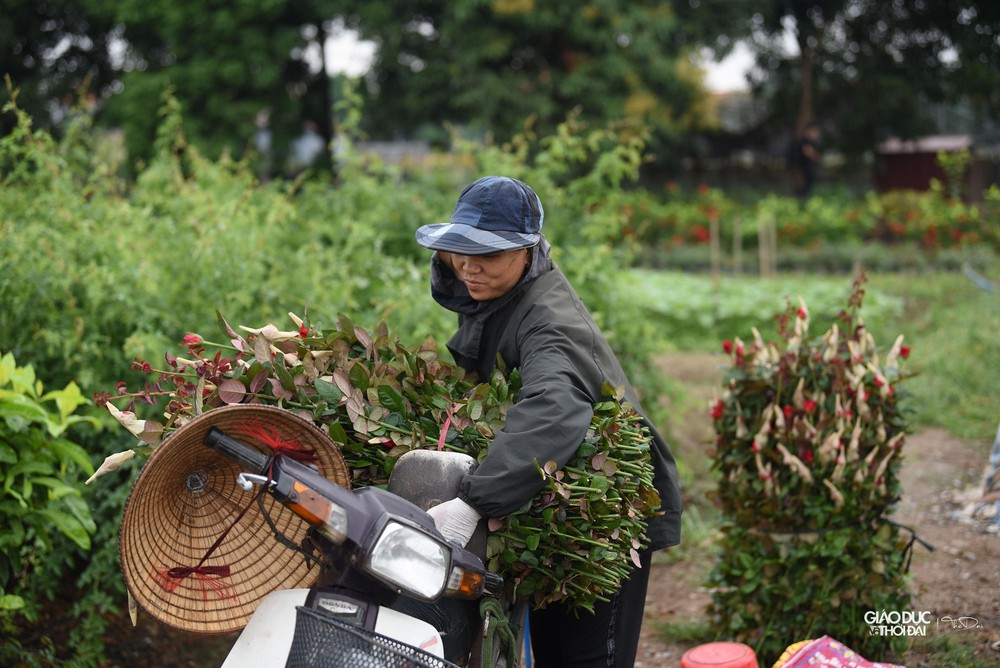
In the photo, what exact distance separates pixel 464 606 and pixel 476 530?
180 millimetres

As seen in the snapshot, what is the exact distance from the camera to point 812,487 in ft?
11.6

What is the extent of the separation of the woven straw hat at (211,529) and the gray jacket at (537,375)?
0.36 metres

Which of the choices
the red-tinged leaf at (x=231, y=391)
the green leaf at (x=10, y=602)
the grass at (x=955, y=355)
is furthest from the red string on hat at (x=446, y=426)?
the grass at (x=955, y=355)

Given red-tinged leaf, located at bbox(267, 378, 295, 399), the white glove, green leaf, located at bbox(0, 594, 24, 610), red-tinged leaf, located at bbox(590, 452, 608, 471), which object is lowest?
green leaf, located at bbox(0, 594, 24, 610)

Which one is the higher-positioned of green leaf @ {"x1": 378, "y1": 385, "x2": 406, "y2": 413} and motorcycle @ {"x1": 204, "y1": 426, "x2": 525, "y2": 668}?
green leaf @ {"x1": 378, "y1": 385, "x2": 406, "y2": 413}

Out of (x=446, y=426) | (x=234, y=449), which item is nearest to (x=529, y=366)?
(x=446, y=426)

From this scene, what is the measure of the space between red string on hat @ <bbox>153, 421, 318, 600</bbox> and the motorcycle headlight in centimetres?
29

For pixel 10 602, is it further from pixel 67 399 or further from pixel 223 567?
pixel 223 567

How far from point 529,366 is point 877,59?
2246 centimetres

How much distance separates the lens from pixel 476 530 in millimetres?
2229

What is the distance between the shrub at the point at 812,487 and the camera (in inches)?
137

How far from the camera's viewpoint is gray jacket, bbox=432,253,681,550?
7.11ft

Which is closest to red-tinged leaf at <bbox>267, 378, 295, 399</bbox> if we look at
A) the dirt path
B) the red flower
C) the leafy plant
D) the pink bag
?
the leafy plant

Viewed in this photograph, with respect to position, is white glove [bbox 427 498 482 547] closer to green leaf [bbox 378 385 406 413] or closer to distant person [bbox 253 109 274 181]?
green leaf [bbox 378 385 406 413]
